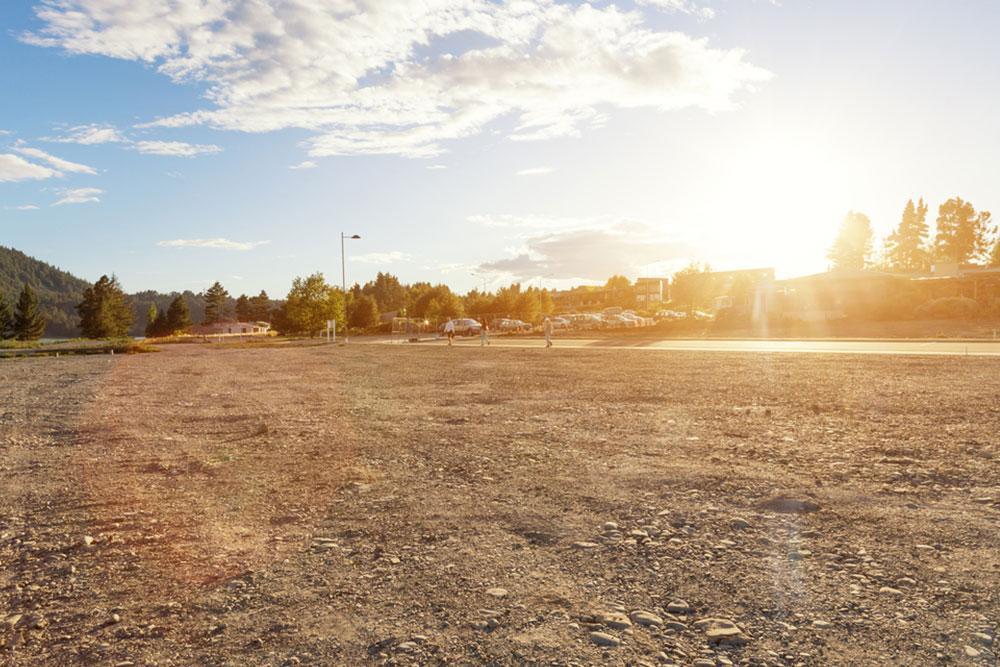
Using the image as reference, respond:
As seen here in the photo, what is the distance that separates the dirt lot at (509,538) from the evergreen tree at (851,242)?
89019mm

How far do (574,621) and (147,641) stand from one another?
8.13 ft

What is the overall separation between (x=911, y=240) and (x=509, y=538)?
106359mm

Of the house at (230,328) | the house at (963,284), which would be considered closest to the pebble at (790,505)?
the house at (963,284)

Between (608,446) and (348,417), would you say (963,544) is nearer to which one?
(608,446)

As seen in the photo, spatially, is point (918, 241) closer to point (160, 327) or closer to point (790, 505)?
point (790, 505)

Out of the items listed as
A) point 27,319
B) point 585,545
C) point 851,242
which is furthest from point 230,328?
point 585,545

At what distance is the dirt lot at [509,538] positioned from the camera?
11.8 ft

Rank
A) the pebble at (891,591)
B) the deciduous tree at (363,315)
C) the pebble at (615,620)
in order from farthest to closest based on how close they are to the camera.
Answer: the deciduous tree at (363,315) → the pebble at (891,591) → the pebble at (615,620)

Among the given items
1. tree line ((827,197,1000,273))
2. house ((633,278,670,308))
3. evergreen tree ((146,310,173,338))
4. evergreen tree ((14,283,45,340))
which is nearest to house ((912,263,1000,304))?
tree line ((827,197,1000,273))

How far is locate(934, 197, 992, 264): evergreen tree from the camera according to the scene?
8625cm

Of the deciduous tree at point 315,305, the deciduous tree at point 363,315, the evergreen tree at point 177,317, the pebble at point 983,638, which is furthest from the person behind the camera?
A: the evergreen tree at point 177,317

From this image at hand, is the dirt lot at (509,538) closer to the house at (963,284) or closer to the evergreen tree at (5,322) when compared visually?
the house at (963,284)

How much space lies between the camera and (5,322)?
103m

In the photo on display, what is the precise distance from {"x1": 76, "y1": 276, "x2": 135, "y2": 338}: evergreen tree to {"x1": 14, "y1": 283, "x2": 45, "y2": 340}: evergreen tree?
6281 millimetres
